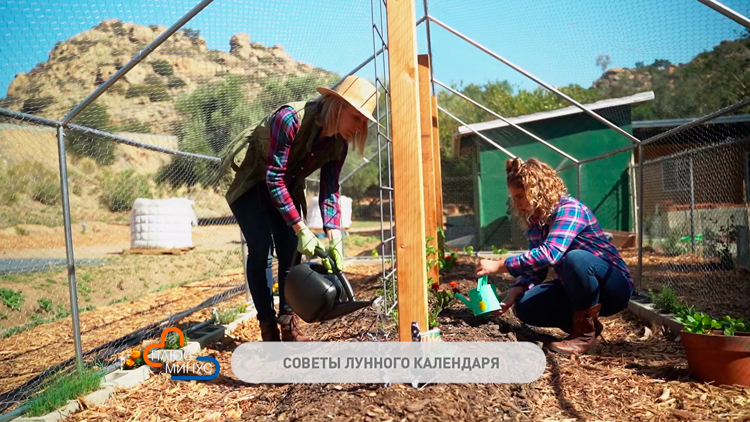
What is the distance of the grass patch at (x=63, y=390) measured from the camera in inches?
88.1

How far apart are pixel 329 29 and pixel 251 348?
2658mm

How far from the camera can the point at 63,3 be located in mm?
2570

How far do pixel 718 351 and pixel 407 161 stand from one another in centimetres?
155

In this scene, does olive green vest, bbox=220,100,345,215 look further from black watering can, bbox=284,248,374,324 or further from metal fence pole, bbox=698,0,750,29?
metal fence pole, bbox=698,0,750,29

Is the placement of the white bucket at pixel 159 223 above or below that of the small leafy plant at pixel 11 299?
above

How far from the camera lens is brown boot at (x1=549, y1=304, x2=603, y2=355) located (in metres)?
2.81

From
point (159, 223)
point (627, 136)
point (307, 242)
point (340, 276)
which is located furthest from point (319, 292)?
point (159, 223)

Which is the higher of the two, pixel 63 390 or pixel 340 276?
pixel 340 276

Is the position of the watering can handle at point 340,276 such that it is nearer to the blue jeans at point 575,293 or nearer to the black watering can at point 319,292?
the black watering can at point 319,292

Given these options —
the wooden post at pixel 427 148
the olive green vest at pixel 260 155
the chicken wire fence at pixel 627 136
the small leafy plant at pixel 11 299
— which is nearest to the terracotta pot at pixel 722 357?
the chicken wire fence at pixel 627 136

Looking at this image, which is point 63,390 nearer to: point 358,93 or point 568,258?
point 358,93

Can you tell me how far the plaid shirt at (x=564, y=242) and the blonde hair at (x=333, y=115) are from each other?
3.14ft

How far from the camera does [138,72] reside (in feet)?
12.7

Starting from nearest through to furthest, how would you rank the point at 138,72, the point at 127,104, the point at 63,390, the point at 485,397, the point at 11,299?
the point at 485,397, the point at 63,390, the point at 138,72, the point at 127,104, the point at 11,299
